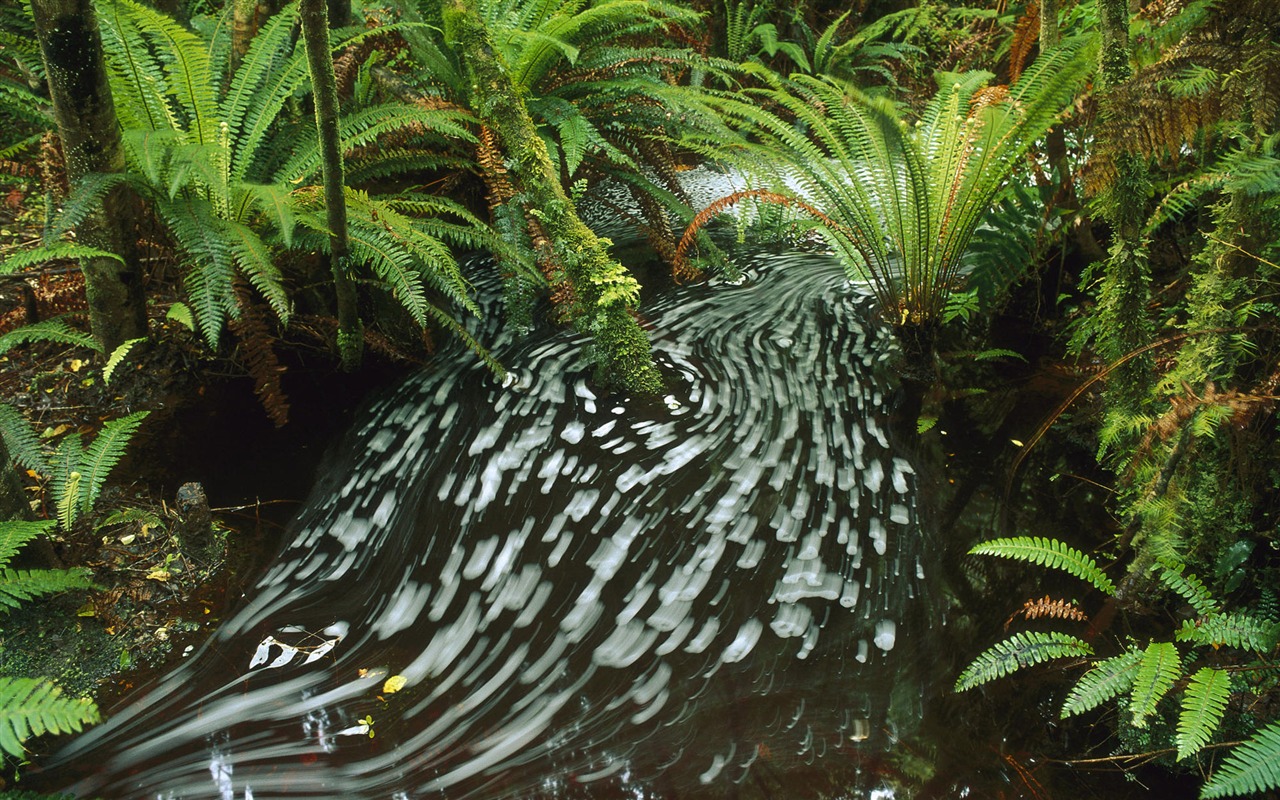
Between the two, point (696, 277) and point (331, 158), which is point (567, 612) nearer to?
point (331, 158)

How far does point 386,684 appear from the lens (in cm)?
178

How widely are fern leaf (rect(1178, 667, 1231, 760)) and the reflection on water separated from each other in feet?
1.85

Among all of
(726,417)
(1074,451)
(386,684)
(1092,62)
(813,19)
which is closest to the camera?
(386,684)

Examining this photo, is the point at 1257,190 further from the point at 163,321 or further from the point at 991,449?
the point at 163,321

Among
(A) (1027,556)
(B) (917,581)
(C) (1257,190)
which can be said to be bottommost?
(B) (917,581)

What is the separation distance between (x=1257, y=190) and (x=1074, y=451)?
3.74 ft

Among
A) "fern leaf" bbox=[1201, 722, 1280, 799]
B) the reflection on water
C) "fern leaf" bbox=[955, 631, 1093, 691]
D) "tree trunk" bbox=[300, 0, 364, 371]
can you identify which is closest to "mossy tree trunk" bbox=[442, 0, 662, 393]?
the reflection on water

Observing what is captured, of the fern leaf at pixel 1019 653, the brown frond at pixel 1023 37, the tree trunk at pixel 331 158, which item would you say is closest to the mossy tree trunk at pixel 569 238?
the tree trunk at pixel 331 158

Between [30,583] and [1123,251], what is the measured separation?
111 inches

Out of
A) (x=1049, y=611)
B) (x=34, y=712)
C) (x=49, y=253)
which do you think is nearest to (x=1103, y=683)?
(x=1049, y=611)

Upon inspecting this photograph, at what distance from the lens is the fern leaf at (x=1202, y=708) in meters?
1.34

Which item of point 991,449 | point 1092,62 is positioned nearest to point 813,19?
point 1092,62

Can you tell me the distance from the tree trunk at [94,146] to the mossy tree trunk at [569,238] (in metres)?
1.24

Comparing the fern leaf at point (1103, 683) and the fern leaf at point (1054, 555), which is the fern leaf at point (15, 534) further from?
the fern leaf at point (1103, 683)
